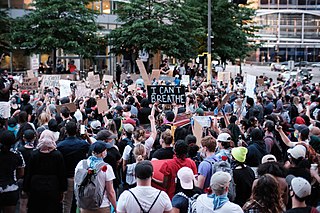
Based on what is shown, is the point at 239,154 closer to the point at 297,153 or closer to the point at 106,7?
the point at 297,153

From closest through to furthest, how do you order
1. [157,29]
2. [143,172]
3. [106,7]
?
[143,172] → [157,29] → [106,7]

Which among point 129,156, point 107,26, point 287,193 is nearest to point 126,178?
point 129,156

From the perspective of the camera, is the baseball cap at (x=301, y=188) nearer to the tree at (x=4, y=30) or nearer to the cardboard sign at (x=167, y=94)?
the cardboard sign at (x=167, y=94)

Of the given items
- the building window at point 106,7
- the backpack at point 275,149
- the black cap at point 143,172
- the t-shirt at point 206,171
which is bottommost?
the backpack at point 275,149

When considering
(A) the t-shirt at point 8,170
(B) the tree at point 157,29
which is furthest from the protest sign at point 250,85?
(B) the tree at point 157,29

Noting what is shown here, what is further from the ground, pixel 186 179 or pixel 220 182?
pixel 220 182

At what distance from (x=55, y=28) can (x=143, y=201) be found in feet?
92.9

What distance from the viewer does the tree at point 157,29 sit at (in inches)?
1339

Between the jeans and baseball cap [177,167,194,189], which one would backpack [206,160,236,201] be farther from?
the jeans

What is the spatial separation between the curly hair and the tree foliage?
27366 mm

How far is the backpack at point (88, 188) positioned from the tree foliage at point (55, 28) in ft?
84.3

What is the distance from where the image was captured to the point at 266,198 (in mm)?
5195

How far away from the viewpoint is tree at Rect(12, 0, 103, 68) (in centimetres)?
3181

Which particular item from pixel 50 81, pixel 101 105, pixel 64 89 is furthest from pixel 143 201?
pixel 50 81
